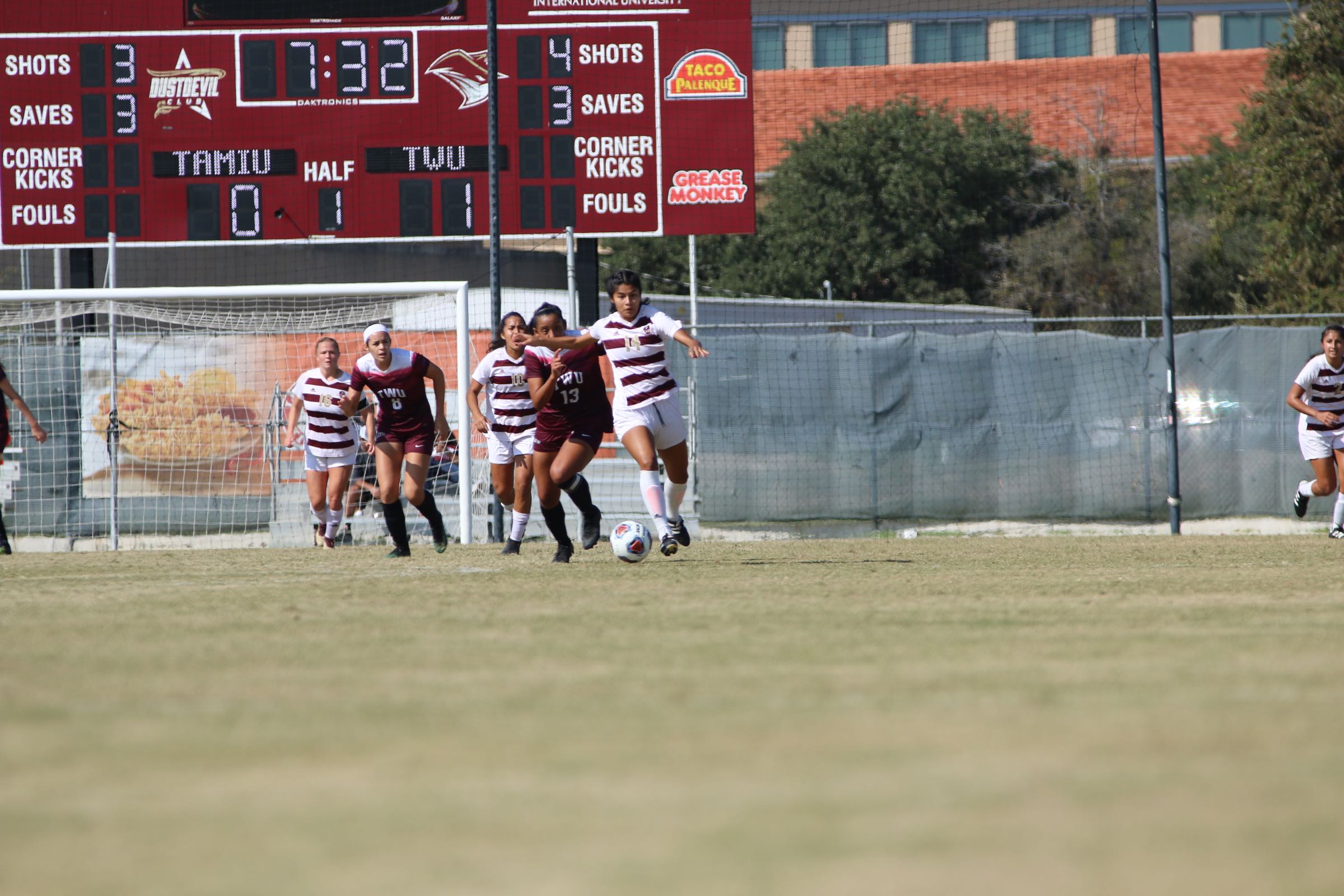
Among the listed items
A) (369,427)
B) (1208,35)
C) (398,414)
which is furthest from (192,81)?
(1208,35)

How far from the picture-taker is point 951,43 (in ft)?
165

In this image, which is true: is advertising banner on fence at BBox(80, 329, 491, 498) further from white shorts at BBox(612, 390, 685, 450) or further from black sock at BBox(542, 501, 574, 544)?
white shorts at BBox(612, 390, 685, 450)

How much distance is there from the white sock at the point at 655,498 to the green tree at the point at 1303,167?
19.0 meters

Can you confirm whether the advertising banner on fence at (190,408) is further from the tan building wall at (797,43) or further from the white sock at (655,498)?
the tan building wall at (797,43)

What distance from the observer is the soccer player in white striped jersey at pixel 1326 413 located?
1255 centimetres

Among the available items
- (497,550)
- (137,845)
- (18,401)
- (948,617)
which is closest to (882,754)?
(137,845)

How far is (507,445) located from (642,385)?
2.92m

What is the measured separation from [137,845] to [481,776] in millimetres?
809

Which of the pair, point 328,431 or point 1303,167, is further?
point 1303,167

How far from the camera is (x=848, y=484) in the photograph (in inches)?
621

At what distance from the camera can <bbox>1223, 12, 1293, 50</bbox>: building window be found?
57844 mm

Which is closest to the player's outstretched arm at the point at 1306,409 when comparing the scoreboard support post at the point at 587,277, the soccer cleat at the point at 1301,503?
the soccer cleat at the point at 1301,503

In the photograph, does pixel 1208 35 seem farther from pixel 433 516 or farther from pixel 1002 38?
pixel 433 516

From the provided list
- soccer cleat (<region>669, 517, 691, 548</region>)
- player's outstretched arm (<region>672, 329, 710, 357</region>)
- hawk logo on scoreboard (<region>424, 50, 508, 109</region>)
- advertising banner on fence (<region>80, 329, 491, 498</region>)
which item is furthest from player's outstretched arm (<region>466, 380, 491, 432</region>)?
hawk logo on scoreboard (<region>424, 50, 508, 109</region>)
